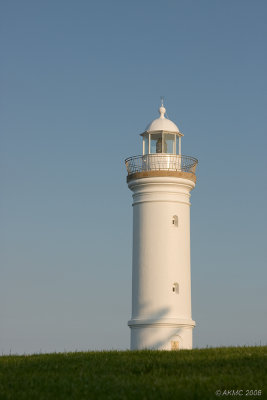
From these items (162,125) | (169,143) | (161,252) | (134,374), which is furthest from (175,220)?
(134,374)

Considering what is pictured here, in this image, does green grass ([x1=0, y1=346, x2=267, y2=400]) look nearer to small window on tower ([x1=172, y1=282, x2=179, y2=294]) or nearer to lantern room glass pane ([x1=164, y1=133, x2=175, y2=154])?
small window on tower ([x1=172, y1=282, x2=179, y2=294])

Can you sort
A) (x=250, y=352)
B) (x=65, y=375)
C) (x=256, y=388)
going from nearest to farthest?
1. (x=256, y=388)
2. (x=65, y=375)
3. (x=250, y=352)

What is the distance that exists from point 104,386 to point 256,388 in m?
2.95

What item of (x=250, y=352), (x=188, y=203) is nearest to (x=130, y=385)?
(x=250, y=352)

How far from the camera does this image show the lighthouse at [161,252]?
93.8 ft

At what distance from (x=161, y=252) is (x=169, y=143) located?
5.56 metres

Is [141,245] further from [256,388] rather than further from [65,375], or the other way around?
[256,388]

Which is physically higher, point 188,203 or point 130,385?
point 188,203

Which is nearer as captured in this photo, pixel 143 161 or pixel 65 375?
pixel 65 375

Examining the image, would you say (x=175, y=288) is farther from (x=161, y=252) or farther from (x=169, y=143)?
(x=169, y=143)

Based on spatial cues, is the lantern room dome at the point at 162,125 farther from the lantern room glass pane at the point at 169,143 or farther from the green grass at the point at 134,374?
the green grass at the point at 134,374

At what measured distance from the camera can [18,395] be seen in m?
12.8

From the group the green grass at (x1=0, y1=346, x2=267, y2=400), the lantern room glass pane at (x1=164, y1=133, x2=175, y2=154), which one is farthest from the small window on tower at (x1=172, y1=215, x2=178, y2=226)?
the green grass at (x1=0, y1=346, x2=267, y2=400)

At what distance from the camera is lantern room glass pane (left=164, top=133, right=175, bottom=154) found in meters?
31.4
